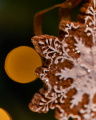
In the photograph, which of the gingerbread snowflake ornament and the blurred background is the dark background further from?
the gingerbread snowflake ornament

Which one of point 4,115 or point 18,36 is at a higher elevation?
point 18,36

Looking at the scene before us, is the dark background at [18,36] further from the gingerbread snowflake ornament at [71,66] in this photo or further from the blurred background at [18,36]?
the gingerbread snowflake ornament at [71,66]

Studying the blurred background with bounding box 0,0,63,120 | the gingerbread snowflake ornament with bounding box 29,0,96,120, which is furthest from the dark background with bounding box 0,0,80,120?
the gingerbread snowflake ornament with bounding box 29,0,96,120

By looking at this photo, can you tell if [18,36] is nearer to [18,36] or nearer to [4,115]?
[18,36]

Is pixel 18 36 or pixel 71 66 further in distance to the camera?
pixel 18 36

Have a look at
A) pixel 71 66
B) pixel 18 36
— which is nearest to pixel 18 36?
pixel 18 36

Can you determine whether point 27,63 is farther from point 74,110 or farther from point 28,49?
point 74,110

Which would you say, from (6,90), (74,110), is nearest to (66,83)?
(74,110)
